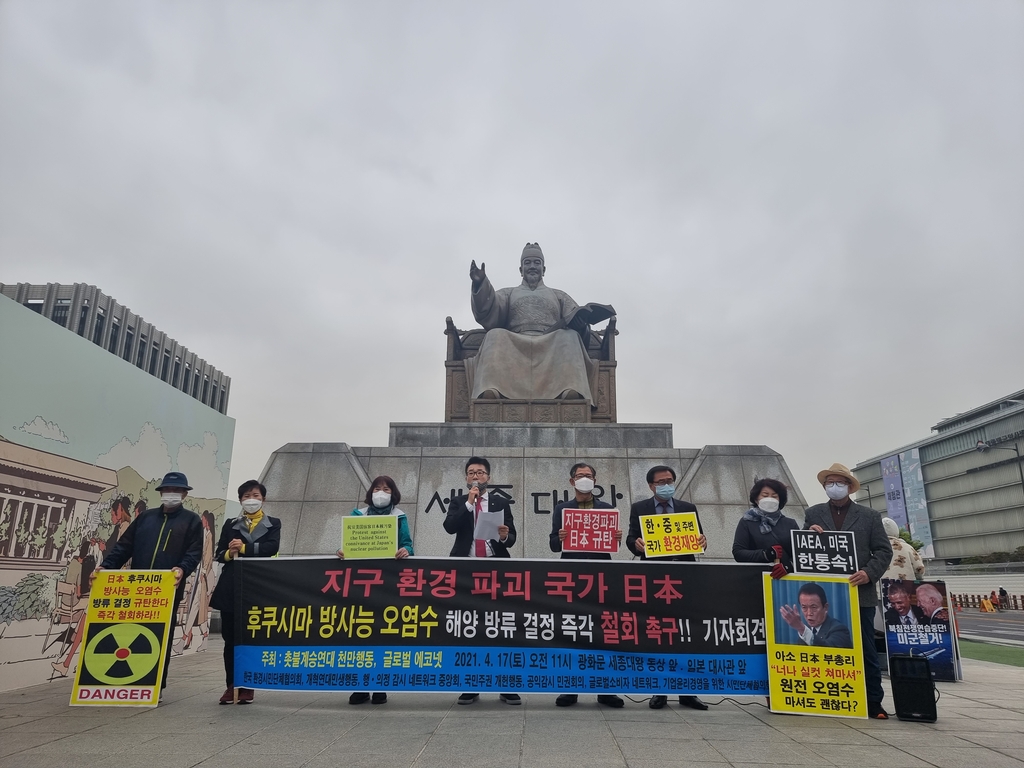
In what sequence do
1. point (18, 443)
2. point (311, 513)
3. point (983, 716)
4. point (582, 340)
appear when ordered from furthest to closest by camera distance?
point (582, 340) < point (311, 513) < point (18, 443) < point (983, 716)

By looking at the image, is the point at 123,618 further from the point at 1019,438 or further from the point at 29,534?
the point at 1019,438

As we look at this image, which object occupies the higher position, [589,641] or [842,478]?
[842,478]

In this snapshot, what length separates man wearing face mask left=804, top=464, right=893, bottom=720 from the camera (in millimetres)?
4457

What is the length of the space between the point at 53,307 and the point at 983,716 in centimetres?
5875

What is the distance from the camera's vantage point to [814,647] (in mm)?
4480

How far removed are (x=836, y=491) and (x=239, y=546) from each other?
445 cm

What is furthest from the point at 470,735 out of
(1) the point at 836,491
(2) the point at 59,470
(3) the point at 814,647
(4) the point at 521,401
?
(4) the point at 521,401

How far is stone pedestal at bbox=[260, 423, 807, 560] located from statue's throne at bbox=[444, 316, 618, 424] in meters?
0.79

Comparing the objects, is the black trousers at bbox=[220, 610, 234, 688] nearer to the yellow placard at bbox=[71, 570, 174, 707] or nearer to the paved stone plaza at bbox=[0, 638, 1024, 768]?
the paved stone plaza at bbox=[0, 638, 1024, 768]

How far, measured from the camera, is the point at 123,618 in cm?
482

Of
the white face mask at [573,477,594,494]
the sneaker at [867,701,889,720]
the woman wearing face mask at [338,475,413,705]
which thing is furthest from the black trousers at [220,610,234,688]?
the sneaker at [867,701,889,720]

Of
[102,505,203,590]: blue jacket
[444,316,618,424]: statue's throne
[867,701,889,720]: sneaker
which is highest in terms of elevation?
[444,316,618,424]: statue's throne

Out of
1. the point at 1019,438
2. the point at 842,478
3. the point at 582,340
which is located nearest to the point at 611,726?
the point at 842,478

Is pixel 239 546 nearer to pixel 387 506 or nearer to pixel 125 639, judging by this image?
pixel 125 639
